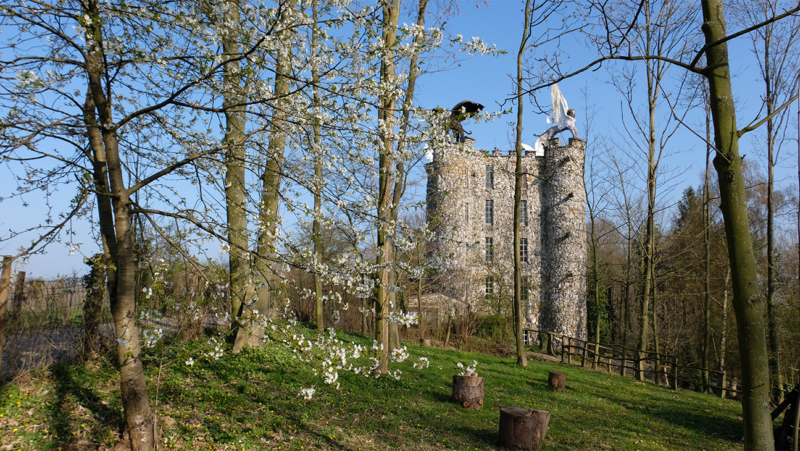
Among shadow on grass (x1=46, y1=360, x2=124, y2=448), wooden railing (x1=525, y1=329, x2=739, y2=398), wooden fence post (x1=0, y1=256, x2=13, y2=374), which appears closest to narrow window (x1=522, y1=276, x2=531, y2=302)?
wooden railing (x1=525, y1=329, x2=739, y2=398)

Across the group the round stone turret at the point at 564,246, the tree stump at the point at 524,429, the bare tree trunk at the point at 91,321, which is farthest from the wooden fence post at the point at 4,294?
the round stone turret at the point at 564,246

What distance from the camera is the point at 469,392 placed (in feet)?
26.9

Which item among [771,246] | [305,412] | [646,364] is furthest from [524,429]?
[646,364]

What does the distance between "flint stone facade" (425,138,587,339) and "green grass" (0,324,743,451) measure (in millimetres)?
15200

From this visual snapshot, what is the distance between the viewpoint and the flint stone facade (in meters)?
25.6

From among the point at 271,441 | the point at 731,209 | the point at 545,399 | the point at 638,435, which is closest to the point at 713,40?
the point at 731,209

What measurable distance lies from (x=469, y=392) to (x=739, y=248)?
20.8 feet

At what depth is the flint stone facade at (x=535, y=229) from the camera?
25.6 m

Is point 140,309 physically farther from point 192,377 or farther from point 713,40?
point 713,40

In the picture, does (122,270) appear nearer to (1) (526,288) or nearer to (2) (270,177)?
(2) (270,177)

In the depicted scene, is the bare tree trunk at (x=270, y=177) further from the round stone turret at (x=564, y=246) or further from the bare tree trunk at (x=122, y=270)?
the round stone turret at (x=564, y=246)

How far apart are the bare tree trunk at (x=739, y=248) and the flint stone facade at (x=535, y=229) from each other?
71.1 ft

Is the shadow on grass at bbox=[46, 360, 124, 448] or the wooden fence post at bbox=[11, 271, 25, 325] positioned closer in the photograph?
the shadow on grass at bbox=[46, 360, 124, 448]

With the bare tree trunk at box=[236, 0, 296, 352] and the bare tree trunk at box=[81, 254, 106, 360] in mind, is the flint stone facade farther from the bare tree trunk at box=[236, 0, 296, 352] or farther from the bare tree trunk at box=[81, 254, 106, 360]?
the bare tree trunk at box=[236, 0, 296, 352]
